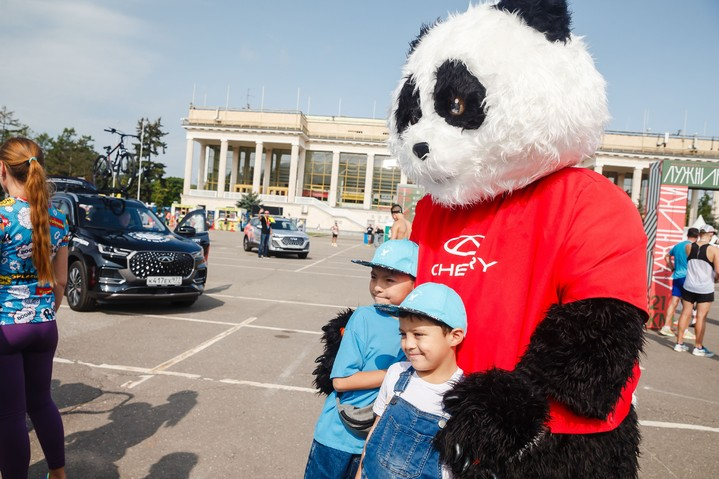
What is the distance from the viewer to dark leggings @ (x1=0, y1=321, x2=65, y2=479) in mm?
2264

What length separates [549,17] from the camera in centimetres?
138

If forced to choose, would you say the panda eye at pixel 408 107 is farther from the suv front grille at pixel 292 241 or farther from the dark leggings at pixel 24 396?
the suv front grille at pixel 292 241

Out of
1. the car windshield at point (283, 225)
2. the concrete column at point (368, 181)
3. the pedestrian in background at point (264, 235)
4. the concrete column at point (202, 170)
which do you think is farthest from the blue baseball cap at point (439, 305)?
the concrete column at point (202, 170)

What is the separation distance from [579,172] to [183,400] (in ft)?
12.0

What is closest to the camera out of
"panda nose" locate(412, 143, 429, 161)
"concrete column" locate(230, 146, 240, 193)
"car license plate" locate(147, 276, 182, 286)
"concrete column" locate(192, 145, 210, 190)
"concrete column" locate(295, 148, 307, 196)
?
"panda nose" locate(412, 143, 429, 161)

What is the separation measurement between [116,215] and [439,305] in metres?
7.58

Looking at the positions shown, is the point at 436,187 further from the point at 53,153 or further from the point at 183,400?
the point at 53,153

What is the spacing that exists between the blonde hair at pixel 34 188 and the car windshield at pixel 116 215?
543 cm

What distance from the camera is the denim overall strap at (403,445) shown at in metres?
1.36

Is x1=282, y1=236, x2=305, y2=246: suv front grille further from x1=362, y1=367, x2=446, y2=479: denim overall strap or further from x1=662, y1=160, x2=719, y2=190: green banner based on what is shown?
x1=362, y1=367, x2=446, y2=479: denim overall strap

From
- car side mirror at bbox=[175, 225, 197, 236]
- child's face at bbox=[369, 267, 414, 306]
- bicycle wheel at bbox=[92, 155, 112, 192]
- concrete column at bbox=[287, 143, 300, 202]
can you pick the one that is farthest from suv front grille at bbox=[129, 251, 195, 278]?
concrete column at bbox=[287, 143, 300, 202]

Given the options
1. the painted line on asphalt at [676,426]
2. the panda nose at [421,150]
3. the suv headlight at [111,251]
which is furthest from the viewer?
the suv headlight at [111,251]

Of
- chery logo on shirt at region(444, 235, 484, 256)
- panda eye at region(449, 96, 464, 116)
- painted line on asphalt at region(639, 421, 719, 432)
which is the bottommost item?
painted line on asphalt at region(639, 421, 719, 432)

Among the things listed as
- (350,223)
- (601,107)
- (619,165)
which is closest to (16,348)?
(601,107)
